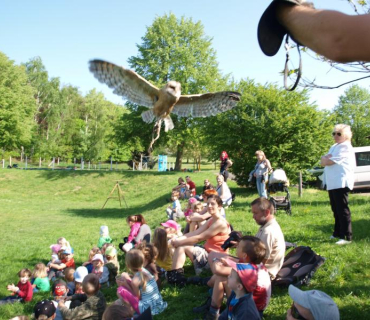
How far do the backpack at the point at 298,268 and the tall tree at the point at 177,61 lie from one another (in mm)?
22389

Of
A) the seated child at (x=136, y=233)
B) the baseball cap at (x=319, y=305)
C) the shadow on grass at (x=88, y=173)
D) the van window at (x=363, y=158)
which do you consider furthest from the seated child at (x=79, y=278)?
the shadow on grass at (x=88, y=173)

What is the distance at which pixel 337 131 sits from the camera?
5.12 m

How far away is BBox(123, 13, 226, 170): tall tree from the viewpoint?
26.8 m

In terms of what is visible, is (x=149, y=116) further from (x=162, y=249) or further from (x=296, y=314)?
(x=296, y=314)

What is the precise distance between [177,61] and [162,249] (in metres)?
24.0

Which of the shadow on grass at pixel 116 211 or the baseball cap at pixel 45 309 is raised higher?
the baseball cap at pixel 45 309

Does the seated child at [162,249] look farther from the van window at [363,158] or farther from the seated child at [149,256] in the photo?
the van window at [363,158]

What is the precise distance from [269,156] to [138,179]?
13.4 m

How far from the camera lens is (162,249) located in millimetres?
5434

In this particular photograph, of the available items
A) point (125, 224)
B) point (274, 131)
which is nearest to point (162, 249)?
point (125, 224)

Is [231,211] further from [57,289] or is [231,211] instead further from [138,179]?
[138,179]

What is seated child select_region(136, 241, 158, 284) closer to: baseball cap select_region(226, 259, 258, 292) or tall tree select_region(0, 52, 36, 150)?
baseball cap select_region(226, 259, 258, 292)

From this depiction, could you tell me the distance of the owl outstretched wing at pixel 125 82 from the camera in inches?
215

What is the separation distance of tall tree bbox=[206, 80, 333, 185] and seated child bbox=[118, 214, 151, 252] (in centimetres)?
743
